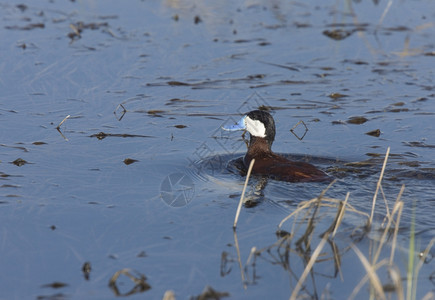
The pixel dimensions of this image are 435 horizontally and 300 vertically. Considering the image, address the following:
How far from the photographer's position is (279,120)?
906 cm

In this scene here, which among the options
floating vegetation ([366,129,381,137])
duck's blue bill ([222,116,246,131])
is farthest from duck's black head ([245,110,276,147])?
floating vegetation ([366,129,381,137])

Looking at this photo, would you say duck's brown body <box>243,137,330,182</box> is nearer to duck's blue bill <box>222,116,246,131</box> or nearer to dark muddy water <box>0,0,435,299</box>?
dark muddy water <box>0,0,435,299</box>

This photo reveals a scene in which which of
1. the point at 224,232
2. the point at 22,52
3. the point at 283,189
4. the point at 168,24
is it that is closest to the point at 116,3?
the point at 168,24

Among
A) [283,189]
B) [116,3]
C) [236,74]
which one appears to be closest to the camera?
[283,189]

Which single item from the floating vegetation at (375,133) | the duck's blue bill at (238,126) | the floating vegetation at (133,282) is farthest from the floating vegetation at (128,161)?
the floating vegetation at (375,133)

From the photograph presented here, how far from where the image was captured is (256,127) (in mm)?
7855

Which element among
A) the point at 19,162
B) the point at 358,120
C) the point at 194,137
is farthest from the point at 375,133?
the point at 19,162

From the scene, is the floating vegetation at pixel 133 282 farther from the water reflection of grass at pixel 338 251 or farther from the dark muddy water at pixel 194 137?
the water reflection of grass at pixel 338 251

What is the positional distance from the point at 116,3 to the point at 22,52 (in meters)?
3.98

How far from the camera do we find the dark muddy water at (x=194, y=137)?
489 centimetres

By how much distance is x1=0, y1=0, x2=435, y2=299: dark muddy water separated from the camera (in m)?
4.89

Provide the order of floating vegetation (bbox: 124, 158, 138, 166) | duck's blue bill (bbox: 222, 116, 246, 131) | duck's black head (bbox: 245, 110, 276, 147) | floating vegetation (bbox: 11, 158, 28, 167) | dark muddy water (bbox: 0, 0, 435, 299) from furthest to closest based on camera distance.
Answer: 1. duck's blue bill (bbox: 222, 116, 246, 131)
2. duck's black head (bbox: 245, 110, 276, 147)
3. floating vegetation (bbox: 124, 158, 138, 166)
4. floating vegetation (bbox: 11, 158, 28, 167)
5. dark muddy water (bbox: 0, 0, 435, 299)

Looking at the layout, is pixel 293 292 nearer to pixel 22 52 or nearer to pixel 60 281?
pixel 60 281

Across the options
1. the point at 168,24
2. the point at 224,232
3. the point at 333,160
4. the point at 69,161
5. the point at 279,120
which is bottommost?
the point at 224,232
